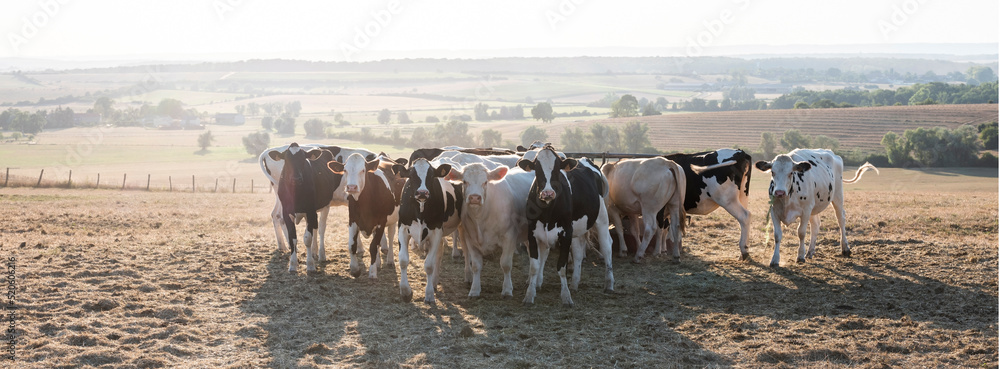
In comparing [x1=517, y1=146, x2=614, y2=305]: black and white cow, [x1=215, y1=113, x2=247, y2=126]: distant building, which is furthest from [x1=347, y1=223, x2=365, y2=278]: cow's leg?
[x1=215, y1=113, x2=247, y2=126]: distant building

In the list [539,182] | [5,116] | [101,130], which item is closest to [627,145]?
[539,182]

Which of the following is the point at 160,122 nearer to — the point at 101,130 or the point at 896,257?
the point at 101,130

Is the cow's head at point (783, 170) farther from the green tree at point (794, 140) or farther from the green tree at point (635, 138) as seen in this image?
the green tree at point (635, 138)

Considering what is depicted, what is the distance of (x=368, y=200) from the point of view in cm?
1040

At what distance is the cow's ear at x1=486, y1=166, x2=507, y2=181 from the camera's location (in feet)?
31.2

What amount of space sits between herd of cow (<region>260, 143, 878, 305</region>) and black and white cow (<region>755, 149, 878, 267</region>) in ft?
0.06

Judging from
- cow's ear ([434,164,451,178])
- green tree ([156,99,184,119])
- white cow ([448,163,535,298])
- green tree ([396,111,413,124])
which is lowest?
white cow ([448,163,535,298])

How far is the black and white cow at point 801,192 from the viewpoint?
1180 cm

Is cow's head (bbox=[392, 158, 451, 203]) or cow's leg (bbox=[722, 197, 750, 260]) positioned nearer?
cow's head (bbox=[392, 158, 451, 203])

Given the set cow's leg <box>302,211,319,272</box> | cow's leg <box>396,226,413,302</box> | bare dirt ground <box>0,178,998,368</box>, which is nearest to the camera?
bare dirt ground <box>0,178,998,368</box>

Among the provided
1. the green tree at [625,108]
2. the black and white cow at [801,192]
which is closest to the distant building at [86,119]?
the green tree at [625,108]

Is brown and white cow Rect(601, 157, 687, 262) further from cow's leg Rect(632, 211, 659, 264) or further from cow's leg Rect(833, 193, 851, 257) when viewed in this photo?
cow's leg Rect(833, 193, 851, 257)

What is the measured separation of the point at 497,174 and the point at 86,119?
4894 inches

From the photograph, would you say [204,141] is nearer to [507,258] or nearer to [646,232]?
[646,232]
